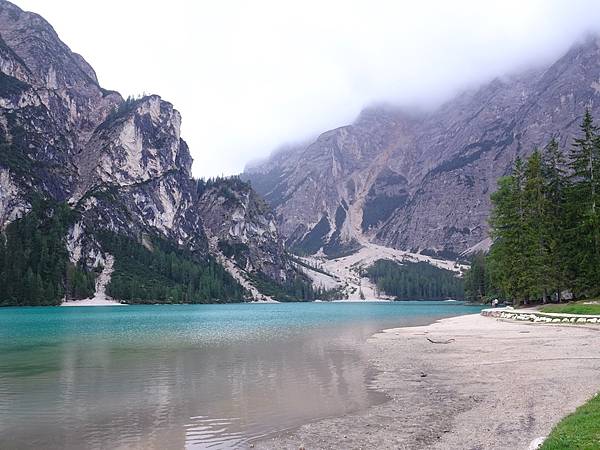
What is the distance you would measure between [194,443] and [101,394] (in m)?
11.0

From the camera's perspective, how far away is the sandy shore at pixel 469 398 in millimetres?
15641

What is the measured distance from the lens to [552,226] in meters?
65.1

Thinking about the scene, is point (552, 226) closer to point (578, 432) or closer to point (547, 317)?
point (547, 317)

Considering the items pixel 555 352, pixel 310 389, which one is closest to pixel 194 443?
pixel 310 389

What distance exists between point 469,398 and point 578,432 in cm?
898

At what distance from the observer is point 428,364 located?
31.8 metres

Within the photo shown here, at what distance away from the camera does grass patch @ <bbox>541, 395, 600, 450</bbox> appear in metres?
11.2

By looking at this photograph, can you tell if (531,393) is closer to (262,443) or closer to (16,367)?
(262,443)

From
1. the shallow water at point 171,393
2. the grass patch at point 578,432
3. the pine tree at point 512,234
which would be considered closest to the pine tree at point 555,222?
the pine tree at point 512,234

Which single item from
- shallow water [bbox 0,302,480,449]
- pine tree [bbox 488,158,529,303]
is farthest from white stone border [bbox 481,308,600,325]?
shallow water [bbox 0,302,480,449]

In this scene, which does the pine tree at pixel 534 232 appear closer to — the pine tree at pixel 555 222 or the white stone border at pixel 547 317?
the pine tree at pixel 555 222

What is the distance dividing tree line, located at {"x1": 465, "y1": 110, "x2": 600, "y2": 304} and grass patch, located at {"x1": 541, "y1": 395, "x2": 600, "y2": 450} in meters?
48.4

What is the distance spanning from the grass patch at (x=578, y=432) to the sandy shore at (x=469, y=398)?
1.10m

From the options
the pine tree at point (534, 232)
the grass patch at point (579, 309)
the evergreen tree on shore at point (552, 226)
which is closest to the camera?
the grass patch at point (579, 309)
